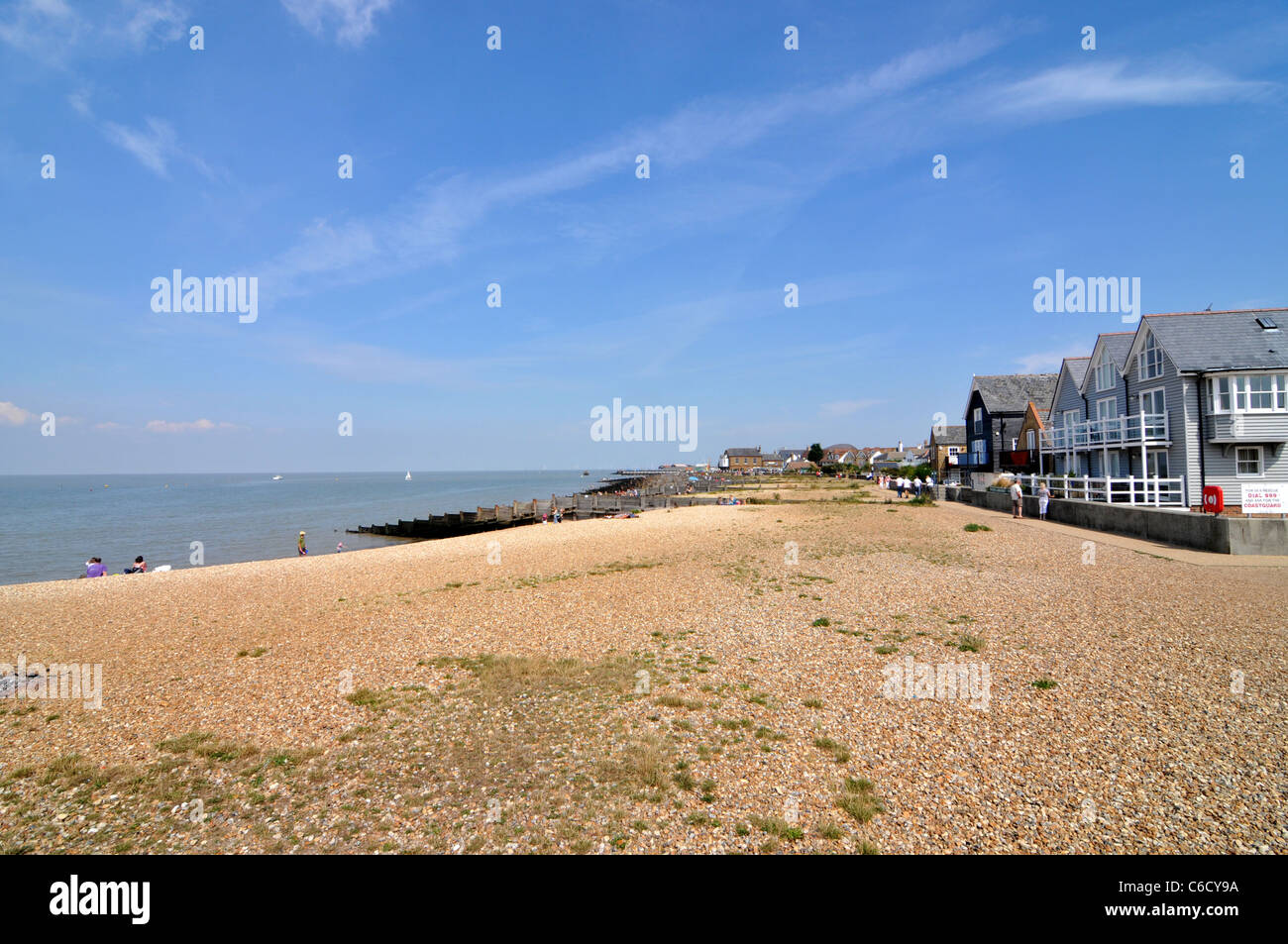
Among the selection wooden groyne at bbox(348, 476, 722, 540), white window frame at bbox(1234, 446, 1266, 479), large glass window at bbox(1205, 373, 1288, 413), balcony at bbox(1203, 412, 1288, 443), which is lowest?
wooden groyne at bbox(348, 476, 722, 540)

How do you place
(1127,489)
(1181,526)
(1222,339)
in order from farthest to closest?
(1127,489) < (1222,339) < (1181,526)

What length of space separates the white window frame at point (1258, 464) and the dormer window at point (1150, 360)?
4723mm

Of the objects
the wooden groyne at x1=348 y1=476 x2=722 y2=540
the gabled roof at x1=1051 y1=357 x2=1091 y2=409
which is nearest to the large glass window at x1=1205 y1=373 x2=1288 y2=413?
the gabled roof at x1=1051 y1=357 x2=1091 y2=409

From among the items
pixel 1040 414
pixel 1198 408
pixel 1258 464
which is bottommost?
pixel 1258 464

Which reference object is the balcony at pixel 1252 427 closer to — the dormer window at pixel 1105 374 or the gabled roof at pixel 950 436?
the dormer window at pixel 1105 374

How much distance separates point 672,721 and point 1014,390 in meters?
61.3

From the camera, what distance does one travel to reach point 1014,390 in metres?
56.5

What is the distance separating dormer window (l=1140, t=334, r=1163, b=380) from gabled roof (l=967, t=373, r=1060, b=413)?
25503 mm

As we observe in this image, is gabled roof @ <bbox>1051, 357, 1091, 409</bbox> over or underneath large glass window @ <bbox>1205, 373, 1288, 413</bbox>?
over

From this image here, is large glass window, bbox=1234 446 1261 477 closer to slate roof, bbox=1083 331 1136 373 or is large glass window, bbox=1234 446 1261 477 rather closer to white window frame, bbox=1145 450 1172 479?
white window frame, bbox=1145 450 1172 479

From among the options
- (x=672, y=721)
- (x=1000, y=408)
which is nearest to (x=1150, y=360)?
(x=1000, y=408)

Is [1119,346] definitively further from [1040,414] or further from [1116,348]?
[1040,414]

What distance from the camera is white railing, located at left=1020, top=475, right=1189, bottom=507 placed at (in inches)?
987
